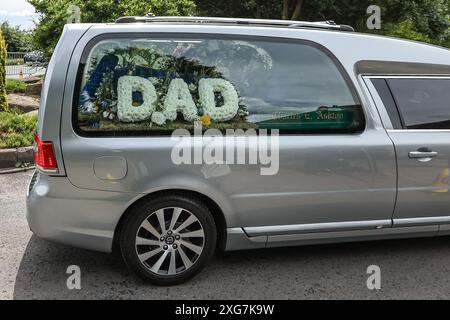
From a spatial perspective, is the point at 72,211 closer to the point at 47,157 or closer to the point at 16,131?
the point at 47,157

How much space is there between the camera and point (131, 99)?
3.17m

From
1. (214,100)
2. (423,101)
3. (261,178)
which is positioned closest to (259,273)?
(261,178)

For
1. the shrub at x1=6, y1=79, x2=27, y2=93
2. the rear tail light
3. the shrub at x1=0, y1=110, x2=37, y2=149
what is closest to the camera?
the rear tail light

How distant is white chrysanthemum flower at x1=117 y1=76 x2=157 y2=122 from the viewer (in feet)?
10.3

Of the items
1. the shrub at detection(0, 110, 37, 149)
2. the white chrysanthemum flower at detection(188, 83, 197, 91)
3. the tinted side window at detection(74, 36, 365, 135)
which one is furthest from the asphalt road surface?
the shrub at detection(0, 110, 37, 149)

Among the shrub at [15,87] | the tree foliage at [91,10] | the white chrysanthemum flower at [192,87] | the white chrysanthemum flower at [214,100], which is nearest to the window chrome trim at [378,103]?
the white chrysanthemum flower at [214,100]

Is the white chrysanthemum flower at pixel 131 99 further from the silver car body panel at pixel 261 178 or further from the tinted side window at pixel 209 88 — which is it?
the silver car body panel at pixel 261 178

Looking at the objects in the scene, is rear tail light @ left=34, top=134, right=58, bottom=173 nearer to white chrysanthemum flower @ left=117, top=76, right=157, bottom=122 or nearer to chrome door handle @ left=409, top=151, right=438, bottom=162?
white chrysanthemum flower @ left=117, top=76, right=157, bottom=122

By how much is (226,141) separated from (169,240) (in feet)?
2.59

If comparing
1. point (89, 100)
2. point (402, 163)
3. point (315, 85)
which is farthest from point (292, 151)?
point (89, 100)

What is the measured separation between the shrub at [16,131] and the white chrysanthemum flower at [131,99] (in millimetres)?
3890

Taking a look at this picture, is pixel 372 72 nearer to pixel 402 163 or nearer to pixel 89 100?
pixel 402 163

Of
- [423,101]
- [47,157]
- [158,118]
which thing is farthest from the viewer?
[423,101]

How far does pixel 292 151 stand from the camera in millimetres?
3301
